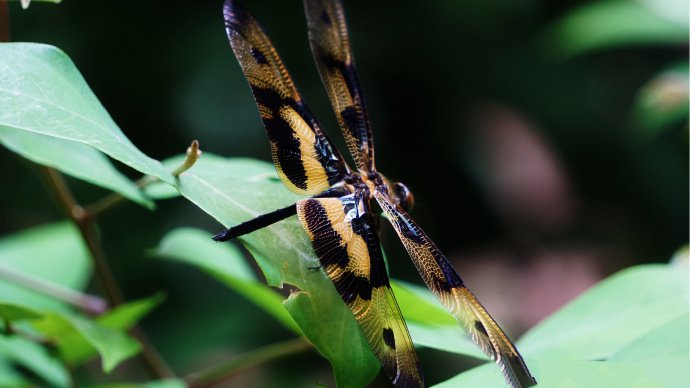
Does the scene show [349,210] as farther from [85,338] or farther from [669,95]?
[669,95]

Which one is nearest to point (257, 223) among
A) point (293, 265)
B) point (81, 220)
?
point (293, 265)

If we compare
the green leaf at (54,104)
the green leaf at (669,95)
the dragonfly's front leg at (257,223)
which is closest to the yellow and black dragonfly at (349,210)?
the dragonfly's front leg at (257,223)

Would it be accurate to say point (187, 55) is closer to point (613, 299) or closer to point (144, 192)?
point (144, 192)

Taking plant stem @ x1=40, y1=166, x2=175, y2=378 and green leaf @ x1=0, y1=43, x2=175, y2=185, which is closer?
green leaf @ x1=0, y1=43, x2=175, y2=185

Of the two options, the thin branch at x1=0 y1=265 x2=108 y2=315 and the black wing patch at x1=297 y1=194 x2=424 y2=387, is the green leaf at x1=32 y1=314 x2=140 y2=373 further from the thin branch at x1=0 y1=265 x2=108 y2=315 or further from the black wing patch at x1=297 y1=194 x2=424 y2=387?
the black wing patch at x1=297 y1=194 x2=424 y2=387

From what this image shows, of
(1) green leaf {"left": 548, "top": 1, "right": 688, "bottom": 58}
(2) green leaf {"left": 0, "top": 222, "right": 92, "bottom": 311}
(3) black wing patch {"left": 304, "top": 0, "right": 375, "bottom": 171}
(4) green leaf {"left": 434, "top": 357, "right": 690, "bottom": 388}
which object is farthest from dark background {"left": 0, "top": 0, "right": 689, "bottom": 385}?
(4) green leaf {"left": 434, "top": 357, "right": 690, "bottom": 388}

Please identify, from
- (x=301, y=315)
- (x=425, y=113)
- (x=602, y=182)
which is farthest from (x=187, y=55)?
(x=301, y=315)
